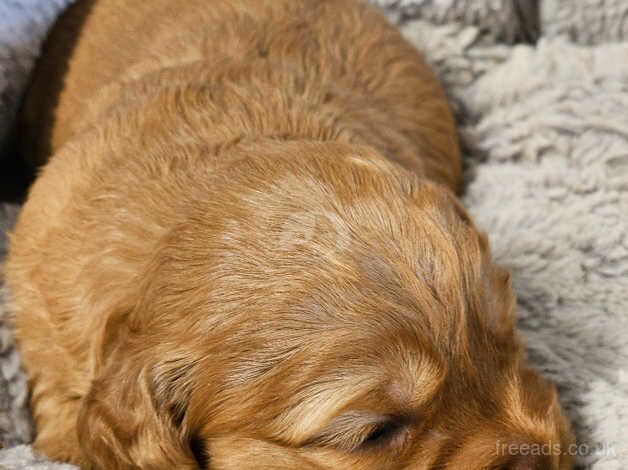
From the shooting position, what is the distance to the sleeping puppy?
175 centimetres

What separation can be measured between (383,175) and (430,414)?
51 centimetres

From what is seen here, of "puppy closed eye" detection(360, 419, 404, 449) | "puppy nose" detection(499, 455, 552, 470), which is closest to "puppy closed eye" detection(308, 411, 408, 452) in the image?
"puppy closed eye" detection(360, 419, 404, 449)

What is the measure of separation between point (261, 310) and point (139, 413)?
34 cm

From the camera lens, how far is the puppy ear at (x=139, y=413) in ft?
6.07

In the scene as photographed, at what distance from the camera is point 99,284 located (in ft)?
6.64

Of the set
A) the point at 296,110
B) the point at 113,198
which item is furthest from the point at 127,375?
the point at 296,110

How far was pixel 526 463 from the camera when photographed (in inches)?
69.1

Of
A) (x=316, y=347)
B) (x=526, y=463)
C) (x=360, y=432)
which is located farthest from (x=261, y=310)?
(x=526, y=463)

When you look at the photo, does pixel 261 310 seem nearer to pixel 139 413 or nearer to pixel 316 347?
pixel 316 347

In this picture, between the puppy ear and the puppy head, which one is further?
the puppy ear

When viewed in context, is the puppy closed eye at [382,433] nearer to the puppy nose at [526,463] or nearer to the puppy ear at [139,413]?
the puppy nose at [526,463]

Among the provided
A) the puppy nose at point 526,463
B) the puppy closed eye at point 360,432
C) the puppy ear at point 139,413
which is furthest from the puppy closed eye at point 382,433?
the puppy ear at point 139,413

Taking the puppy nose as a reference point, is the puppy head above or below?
above

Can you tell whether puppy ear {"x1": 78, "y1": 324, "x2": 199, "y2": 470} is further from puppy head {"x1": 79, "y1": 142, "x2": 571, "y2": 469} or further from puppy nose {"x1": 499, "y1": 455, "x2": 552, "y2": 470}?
puppy nose {"x1": 499, "y1": 455, "x2": 552, "y2": 470}
